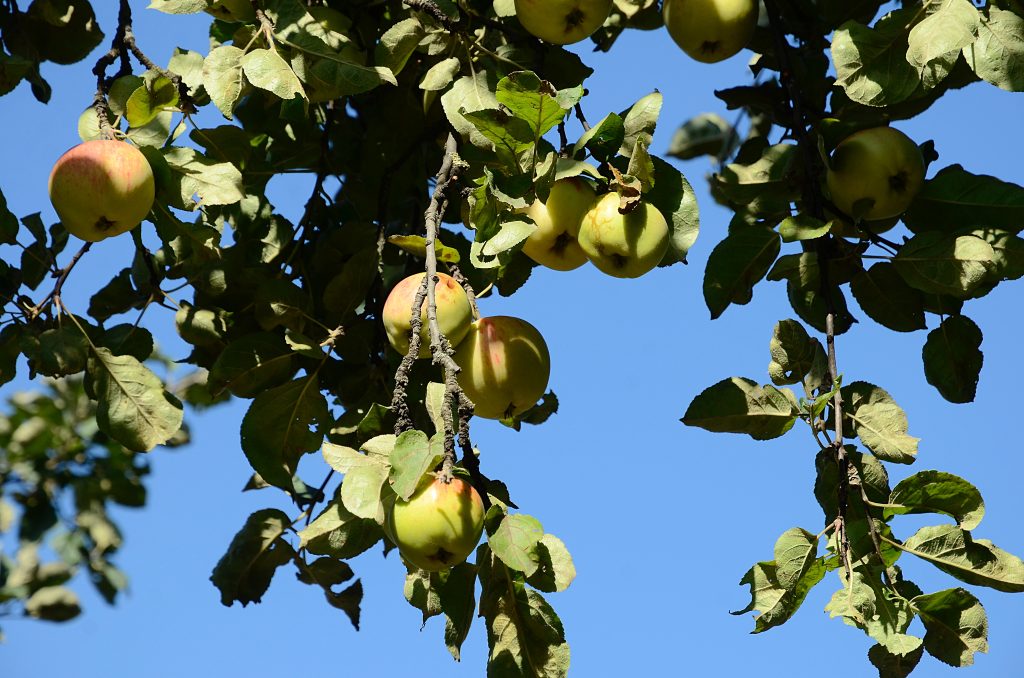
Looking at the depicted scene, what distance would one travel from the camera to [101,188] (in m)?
1.57

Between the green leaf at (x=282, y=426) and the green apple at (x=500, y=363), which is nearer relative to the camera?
the green apple at (x=500, y=363)

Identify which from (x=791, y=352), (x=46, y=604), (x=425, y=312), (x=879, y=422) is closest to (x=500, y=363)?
(x=425, y=312)

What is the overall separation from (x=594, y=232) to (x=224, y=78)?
63cm

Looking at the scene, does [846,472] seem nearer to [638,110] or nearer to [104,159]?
[638,110]

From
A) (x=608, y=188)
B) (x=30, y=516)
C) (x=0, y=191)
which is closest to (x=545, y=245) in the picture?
(x=608, y=188)

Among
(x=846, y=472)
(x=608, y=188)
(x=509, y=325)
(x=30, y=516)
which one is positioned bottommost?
(x=846, y=472)

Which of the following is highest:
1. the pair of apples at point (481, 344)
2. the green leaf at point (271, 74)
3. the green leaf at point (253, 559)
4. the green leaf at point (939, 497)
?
the green leaf at point (271, 74)

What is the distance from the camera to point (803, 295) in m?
1.81

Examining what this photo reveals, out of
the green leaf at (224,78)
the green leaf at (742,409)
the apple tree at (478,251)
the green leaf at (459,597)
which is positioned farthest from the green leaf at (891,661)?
the green leaf at (224,78)

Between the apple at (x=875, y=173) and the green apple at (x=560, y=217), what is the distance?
1.52 ft

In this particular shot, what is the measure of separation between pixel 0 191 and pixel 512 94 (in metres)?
0.97

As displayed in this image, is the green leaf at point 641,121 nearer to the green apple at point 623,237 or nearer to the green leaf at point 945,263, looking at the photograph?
the green apple at point 623,237

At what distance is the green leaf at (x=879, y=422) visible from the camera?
1.62 meters

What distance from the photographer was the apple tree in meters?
1.45
